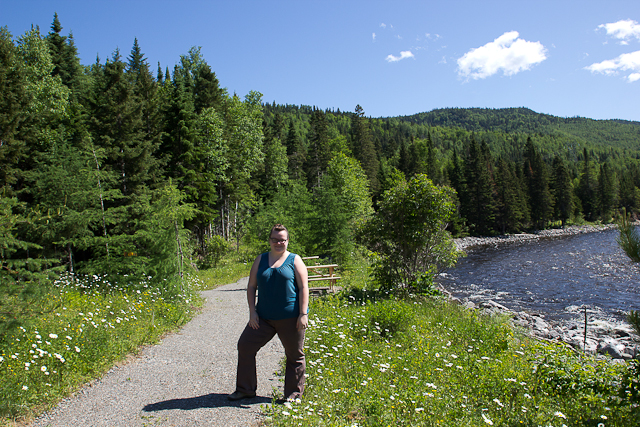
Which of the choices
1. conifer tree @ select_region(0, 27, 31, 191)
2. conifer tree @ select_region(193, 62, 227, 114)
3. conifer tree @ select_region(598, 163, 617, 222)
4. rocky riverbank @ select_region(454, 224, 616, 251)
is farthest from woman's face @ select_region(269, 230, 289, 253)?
conifer tree @ select_region(598, 163, 617, 222)

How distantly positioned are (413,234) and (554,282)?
1487cm

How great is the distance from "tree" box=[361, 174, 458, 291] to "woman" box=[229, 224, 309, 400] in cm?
677

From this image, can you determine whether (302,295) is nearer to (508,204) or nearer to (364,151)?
(364,151)

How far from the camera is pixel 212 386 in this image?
5.00 meters

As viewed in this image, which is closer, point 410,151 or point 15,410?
point 15,410

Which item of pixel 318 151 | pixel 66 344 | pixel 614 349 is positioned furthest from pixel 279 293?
pixel 318 151

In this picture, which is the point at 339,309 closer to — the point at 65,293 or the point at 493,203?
the point at 65,293

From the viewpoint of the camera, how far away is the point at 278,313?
13.6ft

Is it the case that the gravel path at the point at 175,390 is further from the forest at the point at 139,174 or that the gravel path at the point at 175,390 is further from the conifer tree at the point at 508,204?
the conifer tree at the point at 508,204

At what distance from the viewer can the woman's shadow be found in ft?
14.1

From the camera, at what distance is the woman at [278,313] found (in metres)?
4.16

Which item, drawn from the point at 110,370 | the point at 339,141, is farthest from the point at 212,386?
the point at 339,141

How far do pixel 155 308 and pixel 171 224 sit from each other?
2.48 meters

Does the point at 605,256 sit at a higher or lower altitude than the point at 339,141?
lower
